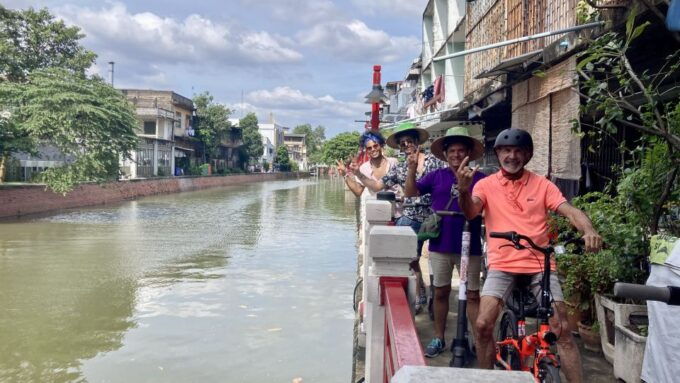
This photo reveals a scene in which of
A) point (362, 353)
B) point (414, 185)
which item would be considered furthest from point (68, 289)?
point (414, 185)

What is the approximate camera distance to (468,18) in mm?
12742

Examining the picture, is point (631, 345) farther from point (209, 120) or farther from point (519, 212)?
point (209, 120)

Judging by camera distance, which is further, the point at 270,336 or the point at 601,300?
the point at 270,336

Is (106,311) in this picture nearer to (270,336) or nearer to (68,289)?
(68,289)

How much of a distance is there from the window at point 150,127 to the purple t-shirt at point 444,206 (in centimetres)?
4228

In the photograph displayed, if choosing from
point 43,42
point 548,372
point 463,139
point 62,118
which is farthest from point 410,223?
point 43,42

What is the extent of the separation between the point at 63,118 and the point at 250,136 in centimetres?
4540

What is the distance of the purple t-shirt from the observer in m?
4.05

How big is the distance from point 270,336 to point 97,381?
239 centimetres

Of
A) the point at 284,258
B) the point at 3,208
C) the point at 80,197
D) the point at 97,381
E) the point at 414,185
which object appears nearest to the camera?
the point at 414,185

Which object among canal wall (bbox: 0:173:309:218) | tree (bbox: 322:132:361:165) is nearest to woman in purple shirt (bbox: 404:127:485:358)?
canal wall (bbox: 0:173:309:218)

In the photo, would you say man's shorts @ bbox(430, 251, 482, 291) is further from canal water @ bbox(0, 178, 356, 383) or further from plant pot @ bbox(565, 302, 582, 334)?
canal water @ bbox(0, 178, 356, 383)

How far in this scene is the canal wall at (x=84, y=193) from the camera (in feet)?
69.7

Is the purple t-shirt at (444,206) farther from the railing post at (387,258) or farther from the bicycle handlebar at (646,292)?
the bicycle handlebar at (646,292)
